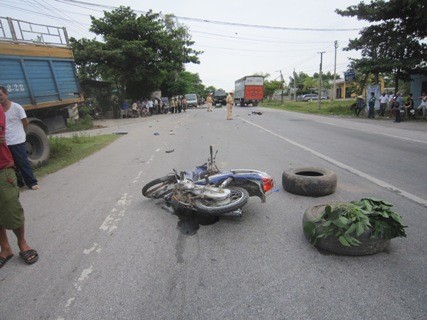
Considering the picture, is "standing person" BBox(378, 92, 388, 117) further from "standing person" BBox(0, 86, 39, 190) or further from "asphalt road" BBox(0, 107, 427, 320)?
"standing person" BBox(0, 86, 39, 190)

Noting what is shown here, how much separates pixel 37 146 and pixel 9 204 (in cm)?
568

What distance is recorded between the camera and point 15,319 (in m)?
2.62

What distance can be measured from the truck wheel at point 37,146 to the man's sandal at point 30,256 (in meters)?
5.17

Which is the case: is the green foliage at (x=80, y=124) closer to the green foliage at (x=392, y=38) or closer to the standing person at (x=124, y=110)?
the standing person at (x=124, y=110)

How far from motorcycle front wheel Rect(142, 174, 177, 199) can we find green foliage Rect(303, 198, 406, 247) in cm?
238

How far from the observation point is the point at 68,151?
10.6 metres

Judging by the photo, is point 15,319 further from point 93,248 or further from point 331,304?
point 331,304

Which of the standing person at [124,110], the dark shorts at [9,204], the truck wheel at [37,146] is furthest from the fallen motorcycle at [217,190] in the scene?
the standing person at [124,110]

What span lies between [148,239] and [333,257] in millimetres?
2063

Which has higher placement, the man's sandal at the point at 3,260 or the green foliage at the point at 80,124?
the man's sandal at the point at 3,260

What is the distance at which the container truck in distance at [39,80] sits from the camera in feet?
27.5

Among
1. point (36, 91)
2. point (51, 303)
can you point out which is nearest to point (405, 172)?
point (51, 303)

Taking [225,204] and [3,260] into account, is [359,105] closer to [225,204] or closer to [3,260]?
[225,204]

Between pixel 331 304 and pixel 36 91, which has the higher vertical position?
pixel 36 91
